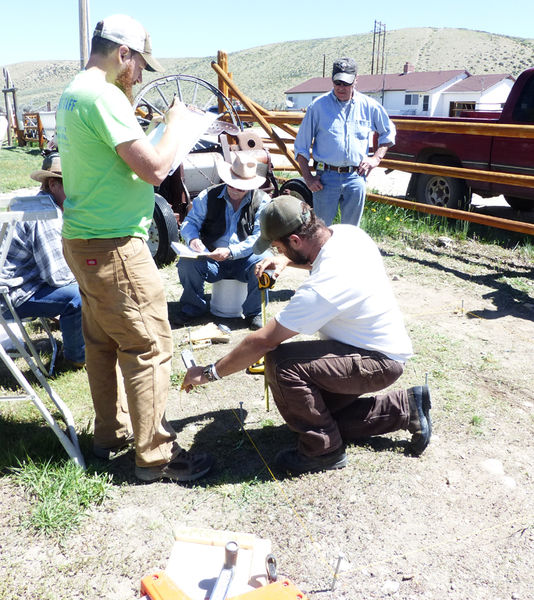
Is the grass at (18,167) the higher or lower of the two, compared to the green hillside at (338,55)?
lower

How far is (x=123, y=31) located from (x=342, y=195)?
3421mm

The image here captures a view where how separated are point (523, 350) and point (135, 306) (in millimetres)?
3114

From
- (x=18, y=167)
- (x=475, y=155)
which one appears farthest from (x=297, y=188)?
(x=18, y=167)

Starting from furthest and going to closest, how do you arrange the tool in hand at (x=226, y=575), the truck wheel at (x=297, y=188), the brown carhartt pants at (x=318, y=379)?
the truck wheel at (x=297, y=188), the brown carhartt pants at (x=318, y=379), the tool in hand at (x=226, y=575)

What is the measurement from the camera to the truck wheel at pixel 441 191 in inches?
301

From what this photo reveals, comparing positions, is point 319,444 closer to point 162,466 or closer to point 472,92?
point 162,466

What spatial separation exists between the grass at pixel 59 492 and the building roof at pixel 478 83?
69.3 metres

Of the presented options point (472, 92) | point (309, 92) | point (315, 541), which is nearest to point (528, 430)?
point (315, 541)

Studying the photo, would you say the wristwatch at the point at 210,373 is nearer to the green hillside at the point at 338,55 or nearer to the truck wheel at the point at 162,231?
the truck wheel at the point at 162,231

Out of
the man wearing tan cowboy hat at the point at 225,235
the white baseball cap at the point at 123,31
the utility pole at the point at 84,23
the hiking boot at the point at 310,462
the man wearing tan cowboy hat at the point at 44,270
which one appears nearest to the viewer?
the white baseball cap at the point at 123,31

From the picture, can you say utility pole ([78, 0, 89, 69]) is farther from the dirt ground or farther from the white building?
the white building

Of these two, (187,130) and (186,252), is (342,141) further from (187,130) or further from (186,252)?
(187,130)

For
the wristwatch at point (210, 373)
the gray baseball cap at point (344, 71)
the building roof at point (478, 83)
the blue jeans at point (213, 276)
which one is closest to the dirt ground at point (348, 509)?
the wristwatch at point (210, 373)

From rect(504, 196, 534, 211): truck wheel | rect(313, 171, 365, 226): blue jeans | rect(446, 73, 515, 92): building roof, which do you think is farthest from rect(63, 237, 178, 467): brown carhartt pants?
rect(446, 73, 515, 92): building roof
